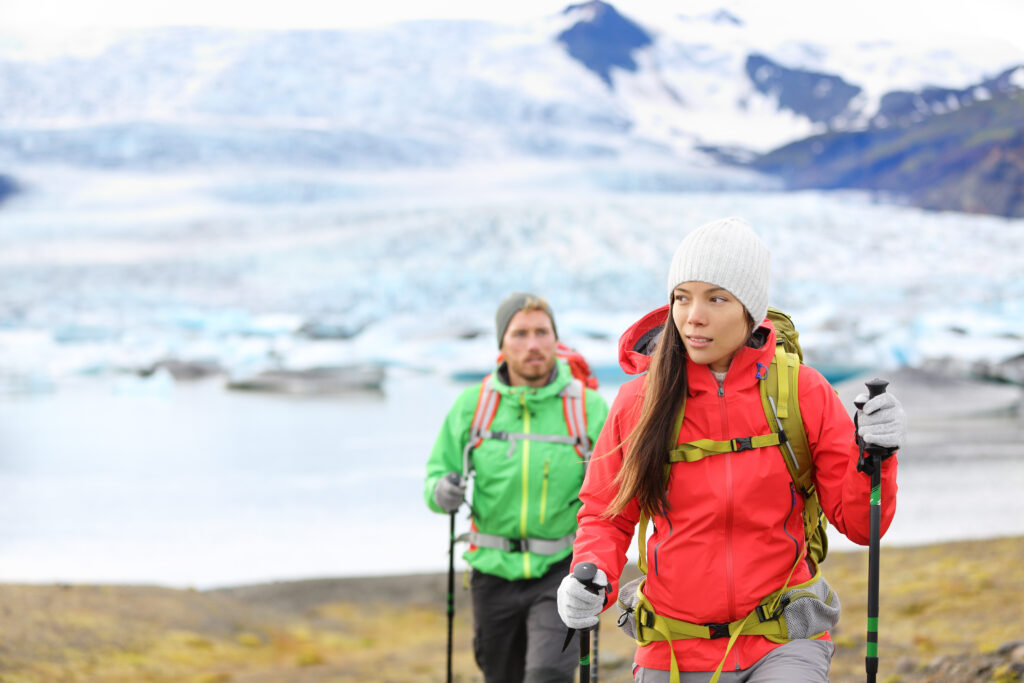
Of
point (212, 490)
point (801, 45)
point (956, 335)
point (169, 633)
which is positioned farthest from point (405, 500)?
point (801, 45)

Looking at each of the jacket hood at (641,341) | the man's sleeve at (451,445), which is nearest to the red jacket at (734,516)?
the jacket hood at (641,341)

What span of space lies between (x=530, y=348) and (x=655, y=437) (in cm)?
117

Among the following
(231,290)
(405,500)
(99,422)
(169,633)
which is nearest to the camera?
(169,633)

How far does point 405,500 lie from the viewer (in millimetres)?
10609

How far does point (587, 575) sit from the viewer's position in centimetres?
147

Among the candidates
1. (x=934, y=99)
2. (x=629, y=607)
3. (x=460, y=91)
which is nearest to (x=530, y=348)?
(x=629, y=607)

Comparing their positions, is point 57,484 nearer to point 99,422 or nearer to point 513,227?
point 99,422

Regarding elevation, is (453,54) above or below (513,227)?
above

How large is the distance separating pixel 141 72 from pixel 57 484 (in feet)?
24.4

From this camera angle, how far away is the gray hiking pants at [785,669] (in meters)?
1.48

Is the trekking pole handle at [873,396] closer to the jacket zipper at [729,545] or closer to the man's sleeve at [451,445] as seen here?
the jacket zipper at [729,545]

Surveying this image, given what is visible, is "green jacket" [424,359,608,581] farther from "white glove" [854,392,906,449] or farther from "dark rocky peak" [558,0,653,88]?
"dark rocky peak" [558,0,653,88]

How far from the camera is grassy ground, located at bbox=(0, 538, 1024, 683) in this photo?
19.2 ft

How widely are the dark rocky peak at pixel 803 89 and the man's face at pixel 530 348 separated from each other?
1404 centimetres
